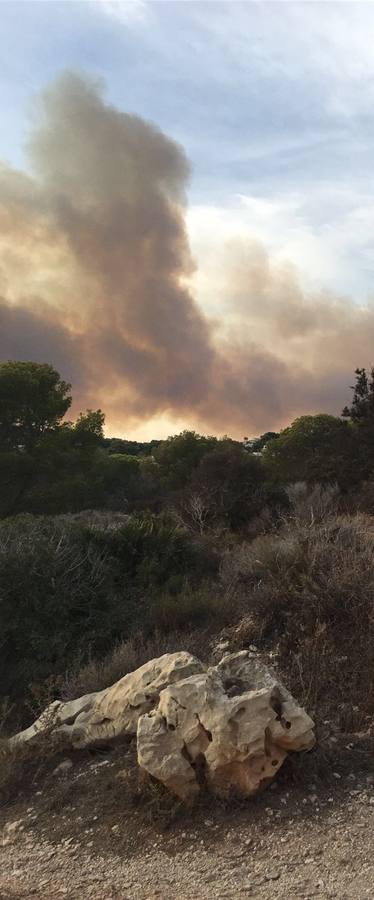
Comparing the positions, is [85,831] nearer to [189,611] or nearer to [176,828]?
[176,828]

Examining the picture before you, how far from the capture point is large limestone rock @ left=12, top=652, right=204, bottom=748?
5.32 meters

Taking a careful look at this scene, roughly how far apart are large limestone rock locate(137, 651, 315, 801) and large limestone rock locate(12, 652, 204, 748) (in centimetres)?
53

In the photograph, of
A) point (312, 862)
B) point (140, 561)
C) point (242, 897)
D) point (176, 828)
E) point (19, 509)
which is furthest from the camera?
point (19, 509)

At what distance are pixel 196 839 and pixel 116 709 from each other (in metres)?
1.58

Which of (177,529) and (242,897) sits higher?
(177,529)

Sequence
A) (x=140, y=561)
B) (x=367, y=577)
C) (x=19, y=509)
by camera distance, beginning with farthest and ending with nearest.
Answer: (x=19, y=509), (x=140, y=561), (x=367, y=577)

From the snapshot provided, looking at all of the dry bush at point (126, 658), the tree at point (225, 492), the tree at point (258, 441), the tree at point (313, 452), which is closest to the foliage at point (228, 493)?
the tree at point (225, 492)

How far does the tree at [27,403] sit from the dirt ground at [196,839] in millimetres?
23625

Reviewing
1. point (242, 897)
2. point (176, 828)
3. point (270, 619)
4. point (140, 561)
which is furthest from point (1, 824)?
point (140, 561)

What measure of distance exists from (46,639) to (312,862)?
5.03 m

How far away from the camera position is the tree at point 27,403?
27484mm

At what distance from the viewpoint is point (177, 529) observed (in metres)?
12.7

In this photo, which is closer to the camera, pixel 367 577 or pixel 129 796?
pixel 129 796

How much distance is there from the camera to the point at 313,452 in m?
32.0
